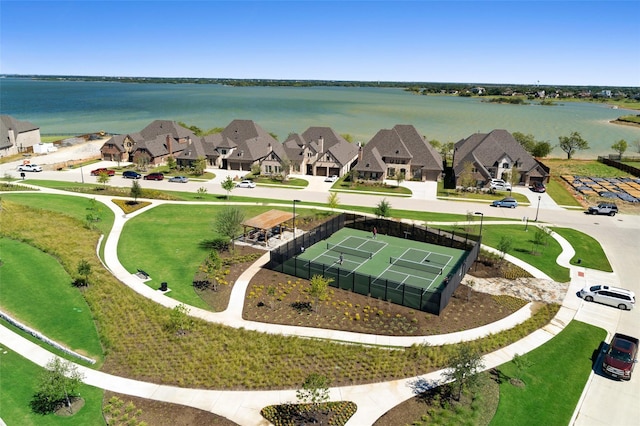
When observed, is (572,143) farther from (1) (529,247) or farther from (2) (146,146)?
(2) (146,146)

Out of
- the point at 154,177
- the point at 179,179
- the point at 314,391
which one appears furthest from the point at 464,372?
the point at 154,177

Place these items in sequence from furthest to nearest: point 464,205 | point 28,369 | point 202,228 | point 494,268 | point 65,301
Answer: point 464,205, point 202,228, point 494,268, point 65,301, point 28,369

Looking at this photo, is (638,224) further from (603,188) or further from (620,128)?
(620,128)

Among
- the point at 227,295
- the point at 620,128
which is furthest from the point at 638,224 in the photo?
the point at 620,128

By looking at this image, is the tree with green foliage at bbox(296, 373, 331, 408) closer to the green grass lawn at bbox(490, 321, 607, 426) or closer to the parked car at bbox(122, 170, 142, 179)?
the green grass lawn at bbox(490, 321, 607, 426)

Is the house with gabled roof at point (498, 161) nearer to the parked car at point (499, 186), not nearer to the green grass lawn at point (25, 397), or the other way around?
the parked car at point (499, 186)
